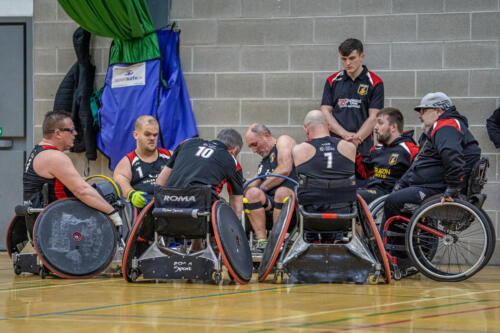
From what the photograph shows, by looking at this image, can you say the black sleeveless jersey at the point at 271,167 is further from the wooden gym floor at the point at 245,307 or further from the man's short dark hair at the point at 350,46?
the wooden gym floor at the point at 245,307

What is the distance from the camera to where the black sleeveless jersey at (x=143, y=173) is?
256 inches

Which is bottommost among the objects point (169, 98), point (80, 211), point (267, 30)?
point (80, 211)

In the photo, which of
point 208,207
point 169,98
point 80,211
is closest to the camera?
point 208,207

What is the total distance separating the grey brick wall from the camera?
→ 750 cm

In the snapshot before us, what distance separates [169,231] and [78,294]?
0.88m

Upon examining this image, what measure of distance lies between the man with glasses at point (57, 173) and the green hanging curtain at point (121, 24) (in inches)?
73.0

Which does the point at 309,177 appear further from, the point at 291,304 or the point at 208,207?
the point at 291,304

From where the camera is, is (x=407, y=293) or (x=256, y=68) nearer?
(x=407, y=293)

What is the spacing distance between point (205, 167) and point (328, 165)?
0.85 meters

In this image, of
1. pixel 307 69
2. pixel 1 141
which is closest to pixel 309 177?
pixel 307 69

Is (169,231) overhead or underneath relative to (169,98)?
underneath

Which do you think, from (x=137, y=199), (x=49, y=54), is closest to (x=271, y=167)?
(x=137, y=199)

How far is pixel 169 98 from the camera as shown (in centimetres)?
774

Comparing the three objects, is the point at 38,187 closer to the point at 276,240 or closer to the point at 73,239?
the point at 73,239
